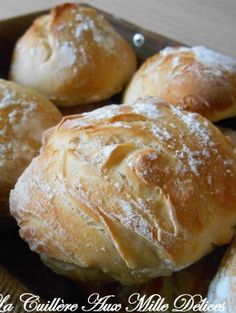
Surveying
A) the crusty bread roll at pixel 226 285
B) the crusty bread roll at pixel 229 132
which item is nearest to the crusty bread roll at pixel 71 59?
the crusty bread roll at pixel 229 132

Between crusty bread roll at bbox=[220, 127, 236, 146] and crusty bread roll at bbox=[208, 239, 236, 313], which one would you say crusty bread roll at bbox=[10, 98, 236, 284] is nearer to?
crusty bread roll at bbox=[208, 239, 236, 313]

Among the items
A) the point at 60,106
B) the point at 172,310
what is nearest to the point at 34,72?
the point at 60,106

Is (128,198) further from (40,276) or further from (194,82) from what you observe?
(194,82)

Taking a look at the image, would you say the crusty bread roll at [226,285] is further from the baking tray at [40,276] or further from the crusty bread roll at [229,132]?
the crusty bread roll at [229,132]

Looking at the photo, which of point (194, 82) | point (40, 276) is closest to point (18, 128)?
point (40, 276)

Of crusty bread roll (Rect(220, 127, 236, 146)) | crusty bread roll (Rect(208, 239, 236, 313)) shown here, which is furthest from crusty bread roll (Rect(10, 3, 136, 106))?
crusty bread roll (Rect(208, 239, 236, 313))
